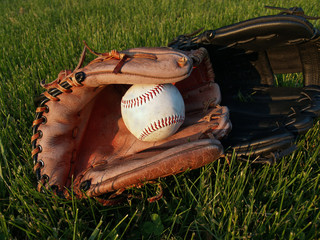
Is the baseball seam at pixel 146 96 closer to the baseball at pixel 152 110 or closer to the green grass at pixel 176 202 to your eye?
the baseball at pixel 152 110

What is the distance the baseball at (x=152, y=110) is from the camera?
175 cm

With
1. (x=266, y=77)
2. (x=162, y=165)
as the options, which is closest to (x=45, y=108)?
(x=162, y=165)

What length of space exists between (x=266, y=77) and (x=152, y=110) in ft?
5.02

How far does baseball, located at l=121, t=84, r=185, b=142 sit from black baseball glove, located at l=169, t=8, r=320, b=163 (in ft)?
1.53

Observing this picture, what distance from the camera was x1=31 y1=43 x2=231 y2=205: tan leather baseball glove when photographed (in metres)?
1.53

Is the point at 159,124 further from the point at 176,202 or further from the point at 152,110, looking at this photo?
the point at 176,202

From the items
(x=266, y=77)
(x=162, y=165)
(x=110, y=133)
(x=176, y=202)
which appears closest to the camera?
(x=162, y=165)

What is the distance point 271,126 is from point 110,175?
1336mm

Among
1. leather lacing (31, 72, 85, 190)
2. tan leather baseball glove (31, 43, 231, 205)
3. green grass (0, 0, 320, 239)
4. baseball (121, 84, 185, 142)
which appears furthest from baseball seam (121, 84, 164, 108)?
green grass (0, 0, 320, 239)

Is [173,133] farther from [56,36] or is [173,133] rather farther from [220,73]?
[56,36]

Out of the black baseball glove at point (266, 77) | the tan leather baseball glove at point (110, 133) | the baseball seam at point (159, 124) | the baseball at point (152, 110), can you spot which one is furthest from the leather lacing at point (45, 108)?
the black baseball glove at point (266, 77)

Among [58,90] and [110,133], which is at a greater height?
[58,90]

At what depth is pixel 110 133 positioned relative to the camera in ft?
6.95

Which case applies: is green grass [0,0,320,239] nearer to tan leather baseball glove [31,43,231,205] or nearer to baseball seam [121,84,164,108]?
tan leather baseball glove [31,43,231,205]
